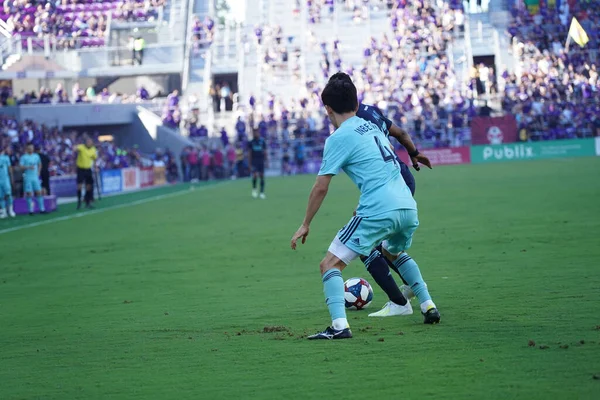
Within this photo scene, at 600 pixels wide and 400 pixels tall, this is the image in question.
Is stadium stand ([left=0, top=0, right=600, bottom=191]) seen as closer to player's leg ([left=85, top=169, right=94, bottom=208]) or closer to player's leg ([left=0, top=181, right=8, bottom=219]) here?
player's leg ([left=85, top=169, right=94, bottom=208])

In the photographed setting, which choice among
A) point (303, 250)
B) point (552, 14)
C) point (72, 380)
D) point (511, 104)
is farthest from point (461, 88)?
point (72, 380)

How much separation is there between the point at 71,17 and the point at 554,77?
91.8ft

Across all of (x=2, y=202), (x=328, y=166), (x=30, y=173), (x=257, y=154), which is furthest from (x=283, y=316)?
(x=257, y=154)

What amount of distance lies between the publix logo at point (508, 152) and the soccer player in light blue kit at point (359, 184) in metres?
42.4

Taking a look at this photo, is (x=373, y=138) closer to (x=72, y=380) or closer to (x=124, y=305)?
(x=72, y=380)

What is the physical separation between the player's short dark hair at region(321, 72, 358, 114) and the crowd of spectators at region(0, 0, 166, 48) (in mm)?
48076

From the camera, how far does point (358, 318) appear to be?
8.88 meters

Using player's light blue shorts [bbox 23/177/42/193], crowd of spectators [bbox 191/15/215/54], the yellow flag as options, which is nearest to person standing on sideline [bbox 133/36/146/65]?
crowd of spectators [bbox 191/15/215/54]

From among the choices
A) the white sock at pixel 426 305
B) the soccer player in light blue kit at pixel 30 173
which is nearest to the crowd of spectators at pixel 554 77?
the soccer player in light blue kit at pixel 30 173

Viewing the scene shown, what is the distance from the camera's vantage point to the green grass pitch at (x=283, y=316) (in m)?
6.25

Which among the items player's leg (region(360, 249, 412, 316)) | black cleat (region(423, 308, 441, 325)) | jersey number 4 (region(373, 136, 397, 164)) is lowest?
black cleat (region(423, 308, 441, 325))

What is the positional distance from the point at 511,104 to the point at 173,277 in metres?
39.8

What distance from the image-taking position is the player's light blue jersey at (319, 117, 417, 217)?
7.39 meters

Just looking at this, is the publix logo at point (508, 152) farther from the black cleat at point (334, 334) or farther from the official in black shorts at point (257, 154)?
the black cleat at point (334, 334)
